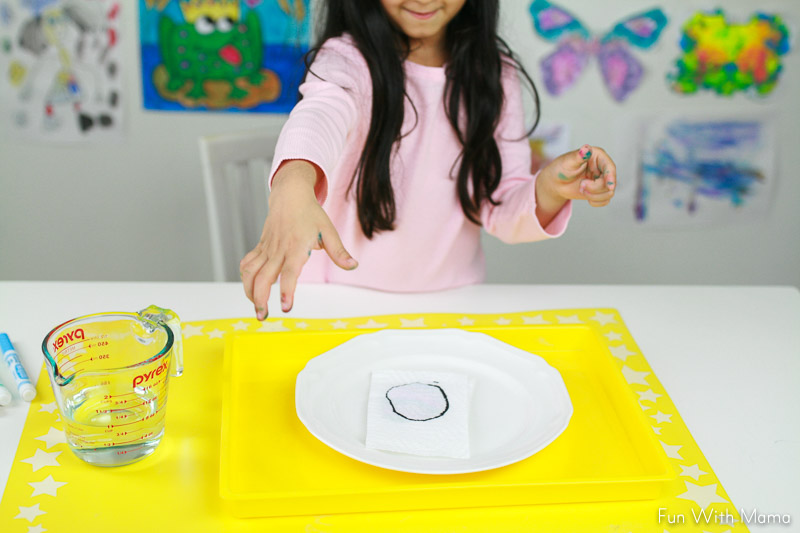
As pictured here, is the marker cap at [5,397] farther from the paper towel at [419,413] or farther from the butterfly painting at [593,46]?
the butterfly painting at [593,46]

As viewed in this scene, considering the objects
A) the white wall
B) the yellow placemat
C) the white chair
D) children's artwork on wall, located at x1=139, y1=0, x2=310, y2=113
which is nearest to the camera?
the yellow placemat

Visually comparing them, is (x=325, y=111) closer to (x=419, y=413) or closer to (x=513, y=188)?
(x=513, y=188)

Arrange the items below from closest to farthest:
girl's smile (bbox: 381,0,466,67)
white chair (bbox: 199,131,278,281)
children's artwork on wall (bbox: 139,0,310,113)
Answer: girl's smile (bbox: 381,0,466,67), white chair (bbox: 199,131,278,281), children's artwork on wall (bbox: 139,0,310,113)

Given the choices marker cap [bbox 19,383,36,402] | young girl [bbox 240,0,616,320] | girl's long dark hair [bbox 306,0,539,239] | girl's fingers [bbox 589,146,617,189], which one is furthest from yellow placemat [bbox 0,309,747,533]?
girl's long dark hair [bbox 306,0,539,239]

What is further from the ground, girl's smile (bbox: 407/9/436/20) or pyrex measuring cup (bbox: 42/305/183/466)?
girl's smile (bbox: 407/9/436/20)

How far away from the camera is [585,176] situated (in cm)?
103

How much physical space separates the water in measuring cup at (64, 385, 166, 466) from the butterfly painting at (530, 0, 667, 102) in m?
1.60

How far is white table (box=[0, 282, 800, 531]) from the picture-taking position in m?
0.74

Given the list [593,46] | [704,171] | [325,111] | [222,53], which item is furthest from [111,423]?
[704,171]

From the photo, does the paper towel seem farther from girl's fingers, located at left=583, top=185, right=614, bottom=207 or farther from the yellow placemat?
girl's fingers, located at left=583, top=185, right=614, bottom=207

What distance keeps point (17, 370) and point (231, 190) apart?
69 cm

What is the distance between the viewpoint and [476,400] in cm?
79

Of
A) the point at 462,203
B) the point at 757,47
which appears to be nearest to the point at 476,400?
the point at 462,203

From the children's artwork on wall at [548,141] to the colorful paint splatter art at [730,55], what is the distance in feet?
1.02
